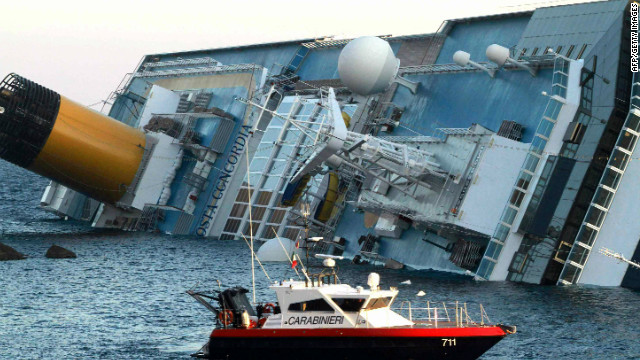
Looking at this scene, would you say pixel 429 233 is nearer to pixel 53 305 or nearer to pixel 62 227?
pixel 53 305

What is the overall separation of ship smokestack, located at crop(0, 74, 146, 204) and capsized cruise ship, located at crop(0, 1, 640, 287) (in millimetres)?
174

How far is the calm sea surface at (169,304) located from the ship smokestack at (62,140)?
818 centimetres

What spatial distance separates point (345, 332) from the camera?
4209cm

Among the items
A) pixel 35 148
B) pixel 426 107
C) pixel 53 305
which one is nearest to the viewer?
pixel 53 305

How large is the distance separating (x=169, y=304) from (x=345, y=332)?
22.3 metres

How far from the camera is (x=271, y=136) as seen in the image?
10394cm

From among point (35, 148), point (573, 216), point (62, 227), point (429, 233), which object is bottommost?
point (62, 227)

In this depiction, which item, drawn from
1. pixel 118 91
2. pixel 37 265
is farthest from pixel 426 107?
pixel 118 91

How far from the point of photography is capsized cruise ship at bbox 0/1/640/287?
70125 mm

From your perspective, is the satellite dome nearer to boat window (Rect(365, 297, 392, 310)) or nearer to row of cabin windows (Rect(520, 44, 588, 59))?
row of cabin windows (Rect(520, 44, 588, 59))

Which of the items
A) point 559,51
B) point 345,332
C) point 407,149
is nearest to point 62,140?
point 407,149

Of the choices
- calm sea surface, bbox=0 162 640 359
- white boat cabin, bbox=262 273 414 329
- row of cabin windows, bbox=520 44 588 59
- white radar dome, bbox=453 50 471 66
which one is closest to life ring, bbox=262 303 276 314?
white boat cabin, bbox=262 273 414 329

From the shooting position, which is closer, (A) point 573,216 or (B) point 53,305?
(B) point 53,305

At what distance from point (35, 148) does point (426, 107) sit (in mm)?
36538
